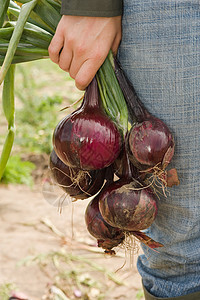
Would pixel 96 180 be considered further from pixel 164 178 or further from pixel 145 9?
pixel 145 9

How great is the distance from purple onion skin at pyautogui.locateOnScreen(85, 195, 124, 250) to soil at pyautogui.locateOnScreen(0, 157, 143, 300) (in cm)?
53

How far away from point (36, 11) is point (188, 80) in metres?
0.42

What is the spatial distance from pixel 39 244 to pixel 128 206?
1279mm

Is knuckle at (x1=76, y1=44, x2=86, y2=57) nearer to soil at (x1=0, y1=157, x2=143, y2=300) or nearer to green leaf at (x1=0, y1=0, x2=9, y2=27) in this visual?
green leaf at (x1=0, y1=0, x2=9, y2=27)

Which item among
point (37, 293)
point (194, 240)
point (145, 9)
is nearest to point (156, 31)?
point (145, 9)

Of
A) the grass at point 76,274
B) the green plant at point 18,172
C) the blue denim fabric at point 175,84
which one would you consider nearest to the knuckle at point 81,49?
the blue denim fabric at point 175,84

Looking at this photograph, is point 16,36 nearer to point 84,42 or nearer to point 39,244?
point 84,42

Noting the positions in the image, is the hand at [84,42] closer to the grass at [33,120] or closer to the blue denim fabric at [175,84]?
the blue denim fabric at [175,84]

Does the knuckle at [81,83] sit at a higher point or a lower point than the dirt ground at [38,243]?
higher

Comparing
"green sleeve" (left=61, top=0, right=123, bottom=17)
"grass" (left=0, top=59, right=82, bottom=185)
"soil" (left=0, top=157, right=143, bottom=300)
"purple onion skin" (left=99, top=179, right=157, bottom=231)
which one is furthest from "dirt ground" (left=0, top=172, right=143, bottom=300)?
"green sleeve" (left=61, top=0, right=123, bottom=17)

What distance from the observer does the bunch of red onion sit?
3.02 feet

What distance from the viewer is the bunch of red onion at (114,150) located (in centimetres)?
92

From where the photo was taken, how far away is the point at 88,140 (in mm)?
917

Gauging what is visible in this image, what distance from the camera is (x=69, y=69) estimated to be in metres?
1.01
